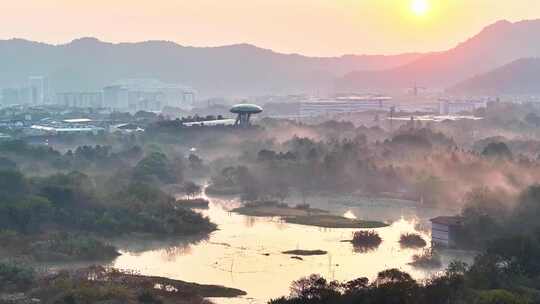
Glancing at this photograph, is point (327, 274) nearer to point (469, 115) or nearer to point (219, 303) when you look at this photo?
point (219, 303)

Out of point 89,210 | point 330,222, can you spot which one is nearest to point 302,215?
point 330,222

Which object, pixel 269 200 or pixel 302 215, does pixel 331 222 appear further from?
pixel 269 200

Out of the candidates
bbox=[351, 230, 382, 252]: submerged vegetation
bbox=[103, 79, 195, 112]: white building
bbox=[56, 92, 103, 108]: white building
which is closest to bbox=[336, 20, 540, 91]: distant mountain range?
bbox=[103, 79, 195, 112]: white building

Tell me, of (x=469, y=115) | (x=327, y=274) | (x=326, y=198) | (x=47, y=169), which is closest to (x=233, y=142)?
(x=47, y=169)

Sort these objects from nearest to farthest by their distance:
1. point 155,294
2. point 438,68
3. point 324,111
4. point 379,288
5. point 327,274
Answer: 1. point 379,288
2. point 155,294
3. point 327,274
4. point 324,111
5. point 438,68

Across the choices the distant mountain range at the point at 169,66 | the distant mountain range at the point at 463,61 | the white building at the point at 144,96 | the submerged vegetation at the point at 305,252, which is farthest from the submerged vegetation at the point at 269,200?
the distant mountain range at the point at 169,66

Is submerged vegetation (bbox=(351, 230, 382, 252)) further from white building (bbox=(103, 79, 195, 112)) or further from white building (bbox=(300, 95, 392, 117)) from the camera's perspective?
white building (bbox=(103, 79, 195, 112))

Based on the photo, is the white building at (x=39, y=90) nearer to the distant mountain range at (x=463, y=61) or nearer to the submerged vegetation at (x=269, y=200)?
the distant mountain range at (x=463, y=61)
